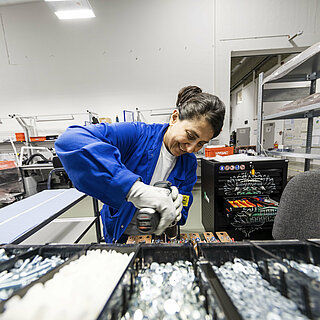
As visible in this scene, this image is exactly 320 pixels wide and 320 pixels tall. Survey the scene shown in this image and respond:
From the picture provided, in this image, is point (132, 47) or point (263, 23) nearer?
point (263, 23)

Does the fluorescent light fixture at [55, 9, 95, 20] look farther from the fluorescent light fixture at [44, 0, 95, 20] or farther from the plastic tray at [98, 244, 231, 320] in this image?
the plastic tray at [98, 244, 231, 320]

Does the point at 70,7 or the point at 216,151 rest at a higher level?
the point at 70,7

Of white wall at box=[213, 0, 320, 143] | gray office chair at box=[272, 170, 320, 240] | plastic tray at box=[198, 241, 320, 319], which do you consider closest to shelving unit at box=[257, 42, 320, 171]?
gray office chair at box=[272, 170, 320, 240]

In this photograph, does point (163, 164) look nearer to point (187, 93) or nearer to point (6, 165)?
point (187, 93)

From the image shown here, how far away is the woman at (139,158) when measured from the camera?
549mm

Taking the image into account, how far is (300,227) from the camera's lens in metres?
0.72

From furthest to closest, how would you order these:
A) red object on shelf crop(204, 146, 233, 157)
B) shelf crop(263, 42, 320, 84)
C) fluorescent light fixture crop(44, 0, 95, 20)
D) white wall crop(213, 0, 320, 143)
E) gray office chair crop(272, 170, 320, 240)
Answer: white wall crop(213, 0, 320, 143) → fluorescent light fixture crop(44, 0, 95, 20) → red object on shelf crop(204, 146, 233, 157) → shelf crop(263, 42, 320, 84) → gray office chair crop(272, 170, 320, 240)

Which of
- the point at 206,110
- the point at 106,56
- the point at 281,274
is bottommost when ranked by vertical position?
the point at 281,274

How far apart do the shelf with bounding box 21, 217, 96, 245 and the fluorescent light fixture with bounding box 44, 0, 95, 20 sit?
9.65 ft

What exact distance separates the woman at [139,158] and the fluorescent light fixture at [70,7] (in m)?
2.71

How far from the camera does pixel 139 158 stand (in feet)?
2.92

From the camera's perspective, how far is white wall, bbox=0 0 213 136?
310 cm

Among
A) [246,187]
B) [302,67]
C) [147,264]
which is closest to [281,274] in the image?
[147,264]

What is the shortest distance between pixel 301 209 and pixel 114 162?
87 centimetres
